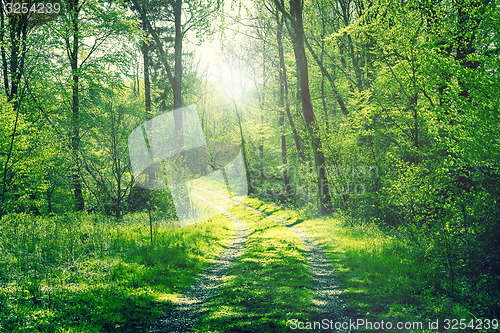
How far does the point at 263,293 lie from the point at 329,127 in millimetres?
10416

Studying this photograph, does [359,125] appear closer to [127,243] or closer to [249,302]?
[249,302]

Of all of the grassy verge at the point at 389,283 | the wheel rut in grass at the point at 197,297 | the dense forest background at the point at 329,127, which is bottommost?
the wheel rut in grass at the point at 197,297

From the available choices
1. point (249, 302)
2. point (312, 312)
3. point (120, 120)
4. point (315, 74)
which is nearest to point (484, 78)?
point (312, 312)

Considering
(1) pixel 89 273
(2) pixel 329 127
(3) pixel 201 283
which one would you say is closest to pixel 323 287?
(3) pixel 201 283

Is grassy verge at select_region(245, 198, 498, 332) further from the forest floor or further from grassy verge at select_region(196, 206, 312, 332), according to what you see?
grassy verge at select_region(196, 206, 312, 332)

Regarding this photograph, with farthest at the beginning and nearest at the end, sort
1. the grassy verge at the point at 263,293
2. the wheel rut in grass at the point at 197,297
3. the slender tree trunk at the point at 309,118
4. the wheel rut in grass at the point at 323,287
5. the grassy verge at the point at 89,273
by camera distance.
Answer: the slender tree trunk at the point at 309,118 → the wheel rut in grass at the point at 323,287 → the wheel rut in grass at the point at 197,297 → the grassy verge at the point at 263,293 → the grassy verge at the point at 89,273

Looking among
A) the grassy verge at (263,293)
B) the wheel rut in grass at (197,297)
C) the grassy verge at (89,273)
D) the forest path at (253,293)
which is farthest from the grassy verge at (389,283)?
the grassy verge at (89,273)

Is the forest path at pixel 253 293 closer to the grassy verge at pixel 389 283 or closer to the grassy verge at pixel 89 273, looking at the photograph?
the grassy verge at pixel 389 283

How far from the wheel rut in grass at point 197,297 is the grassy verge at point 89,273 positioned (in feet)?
0.83

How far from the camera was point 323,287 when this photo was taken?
260 inches

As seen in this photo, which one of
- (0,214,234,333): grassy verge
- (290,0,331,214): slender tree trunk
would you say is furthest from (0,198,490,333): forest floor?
(290,0,331,214): slender tree trunk

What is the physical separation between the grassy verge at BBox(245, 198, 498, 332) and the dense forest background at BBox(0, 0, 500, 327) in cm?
22

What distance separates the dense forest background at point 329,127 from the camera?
18.7ft

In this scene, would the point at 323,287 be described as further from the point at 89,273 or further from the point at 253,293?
the point at 89,273
